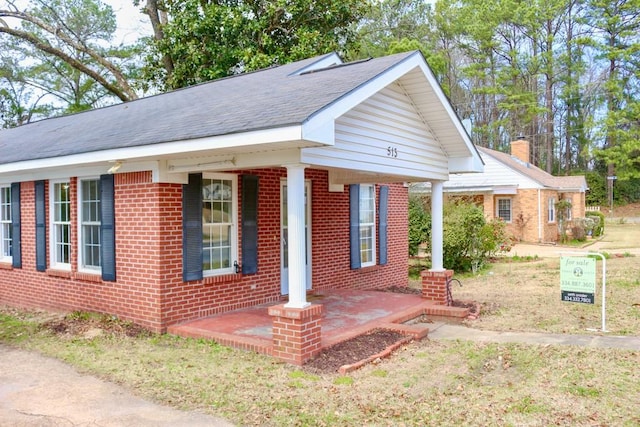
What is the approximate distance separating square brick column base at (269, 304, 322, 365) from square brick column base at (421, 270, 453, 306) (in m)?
3.72

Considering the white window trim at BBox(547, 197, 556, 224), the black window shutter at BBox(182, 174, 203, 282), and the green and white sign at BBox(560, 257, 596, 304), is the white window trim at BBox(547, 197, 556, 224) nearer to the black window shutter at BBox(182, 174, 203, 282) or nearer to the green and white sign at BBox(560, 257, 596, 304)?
the green and white sign at BBox(560, 257, 596, 304)

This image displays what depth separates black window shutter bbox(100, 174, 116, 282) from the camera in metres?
7.92

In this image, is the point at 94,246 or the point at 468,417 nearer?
the point at 468,417

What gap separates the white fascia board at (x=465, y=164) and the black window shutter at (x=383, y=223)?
251 centimetres

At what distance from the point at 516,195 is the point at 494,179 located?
1.30m

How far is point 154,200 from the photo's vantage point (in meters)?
7.33

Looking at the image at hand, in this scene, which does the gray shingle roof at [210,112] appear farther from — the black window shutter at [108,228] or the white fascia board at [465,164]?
the white fascia board at [465,164]

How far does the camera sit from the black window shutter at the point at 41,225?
9.12 meters

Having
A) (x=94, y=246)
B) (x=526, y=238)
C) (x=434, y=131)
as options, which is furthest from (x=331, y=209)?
(x=526, y=238)

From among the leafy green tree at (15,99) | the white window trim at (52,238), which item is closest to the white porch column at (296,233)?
the white window trim at (52,238)

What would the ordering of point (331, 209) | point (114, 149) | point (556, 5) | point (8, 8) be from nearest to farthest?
point (114, 149) < point (331, 209) < point (8, 8) < point (556, 5)

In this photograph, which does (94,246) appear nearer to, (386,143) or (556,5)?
(386,143)

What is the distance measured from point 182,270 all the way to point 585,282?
5.92m

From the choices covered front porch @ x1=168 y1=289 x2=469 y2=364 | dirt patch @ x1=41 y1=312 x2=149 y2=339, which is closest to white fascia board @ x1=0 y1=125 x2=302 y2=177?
covered front porch @ x1=168 y1=289 x2=469 y2=364
